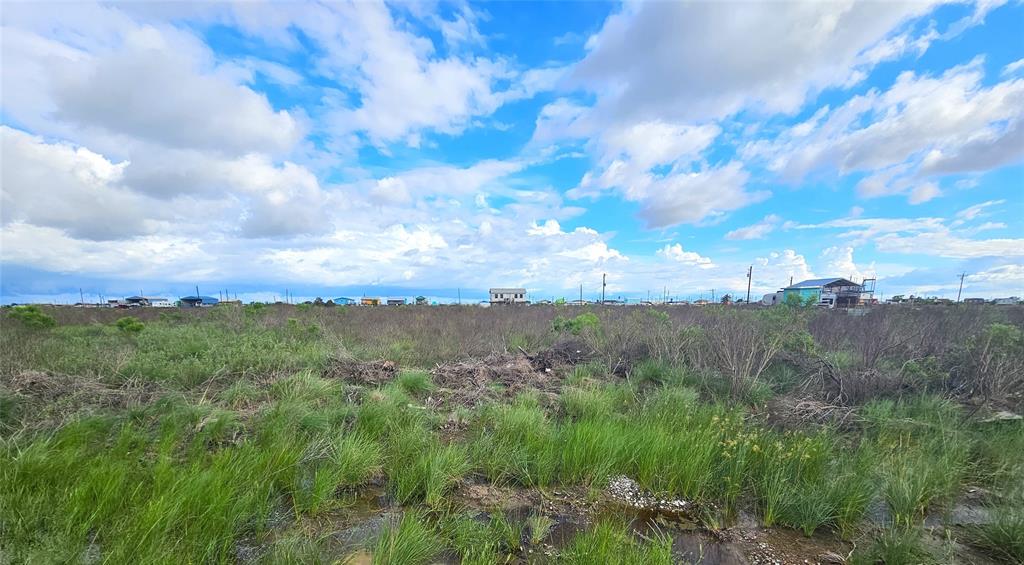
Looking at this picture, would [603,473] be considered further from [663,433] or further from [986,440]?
[986,440]

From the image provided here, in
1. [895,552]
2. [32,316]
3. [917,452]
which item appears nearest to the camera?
[895,552]

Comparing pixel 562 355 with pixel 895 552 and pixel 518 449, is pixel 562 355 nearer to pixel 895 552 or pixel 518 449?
pixel 518 449

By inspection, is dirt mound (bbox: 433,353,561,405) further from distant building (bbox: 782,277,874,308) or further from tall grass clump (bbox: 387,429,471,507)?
distant building (bbox: 782,277,874,308)

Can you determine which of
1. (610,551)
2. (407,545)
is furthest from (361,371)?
(610,551)

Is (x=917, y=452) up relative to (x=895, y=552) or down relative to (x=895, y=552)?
up

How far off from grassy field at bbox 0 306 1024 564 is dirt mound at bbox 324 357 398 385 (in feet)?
0.25

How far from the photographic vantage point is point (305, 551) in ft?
8.26

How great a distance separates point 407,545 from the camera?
262cm

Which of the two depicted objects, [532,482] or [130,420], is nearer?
[532,482]

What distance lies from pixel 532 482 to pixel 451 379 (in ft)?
13.3

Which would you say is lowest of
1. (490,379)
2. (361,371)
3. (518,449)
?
(518,449)

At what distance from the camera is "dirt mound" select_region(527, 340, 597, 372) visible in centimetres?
921

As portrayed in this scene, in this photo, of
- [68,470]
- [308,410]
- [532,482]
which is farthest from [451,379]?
[68,470]

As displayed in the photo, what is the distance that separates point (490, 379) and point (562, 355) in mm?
2743
